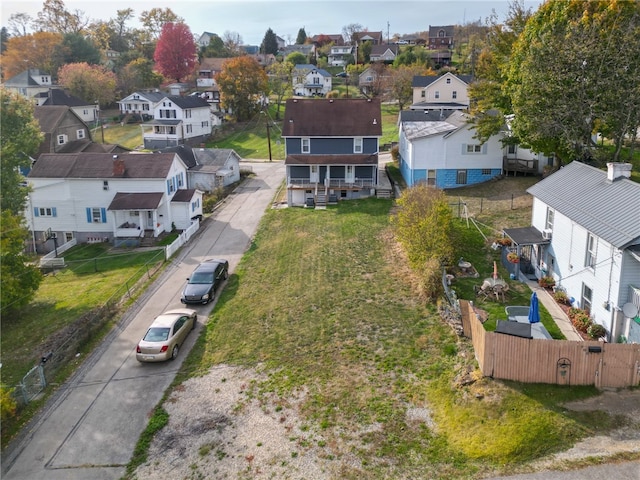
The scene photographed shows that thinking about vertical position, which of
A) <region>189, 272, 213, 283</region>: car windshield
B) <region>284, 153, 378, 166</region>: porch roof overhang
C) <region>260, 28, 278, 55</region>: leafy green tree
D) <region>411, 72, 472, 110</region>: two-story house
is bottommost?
<region>189, 272, 213, 283</region>: car windshield

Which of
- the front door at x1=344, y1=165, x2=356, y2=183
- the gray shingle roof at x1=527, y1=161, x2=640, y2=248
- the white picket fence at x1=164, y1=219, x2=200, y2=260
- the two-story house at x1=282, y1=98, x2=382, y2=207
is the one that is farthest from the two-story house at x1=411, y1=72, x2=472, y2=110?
the gray shingle roof at x1=527, y1=161, x2=640, y2=248

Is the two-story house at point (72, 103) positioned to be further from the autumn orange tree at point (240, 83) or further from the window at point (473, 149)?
the window at point (473, 149)

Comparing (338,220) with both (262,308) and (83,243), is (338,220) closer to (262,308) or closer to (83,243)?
(262,308)

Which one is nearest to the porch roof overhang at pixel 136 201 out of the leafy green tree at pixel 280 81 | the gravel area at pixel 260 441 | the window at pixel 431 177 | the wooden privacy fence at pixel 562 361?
the window at pixel 431 177

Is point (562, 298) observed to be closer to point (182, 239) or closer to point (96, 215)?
point (182, 239)

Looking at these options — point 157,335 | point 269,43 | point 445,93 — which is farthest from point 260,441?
point 269,43

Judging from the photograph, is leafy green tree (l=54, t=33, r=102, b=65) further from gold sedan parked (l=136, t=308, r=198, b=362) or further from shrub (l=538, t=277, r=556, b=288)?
shrub (l=538, t=277, r=556, b=288)
